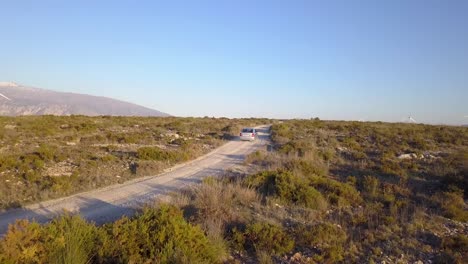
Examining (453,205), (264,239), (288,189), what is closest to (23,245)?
(264,239)

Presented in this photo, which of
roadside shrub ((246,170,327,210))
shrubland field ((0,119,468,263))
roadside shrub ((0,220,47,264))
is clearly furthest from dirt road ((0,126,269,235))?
roadside shrub ((246,170,327,210))

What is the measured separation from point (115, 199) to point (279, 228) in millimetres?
5715

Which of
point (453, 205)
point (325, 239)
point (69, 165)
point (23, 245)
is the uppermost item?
point (23, 245)

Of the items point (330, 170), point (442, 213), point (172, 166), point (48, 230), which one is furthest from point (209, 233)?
point (330, 170)

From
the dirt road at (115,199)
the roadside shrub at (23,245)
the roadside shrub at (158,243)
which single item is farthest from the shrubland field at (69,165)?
the roadside shrub at (158,243)

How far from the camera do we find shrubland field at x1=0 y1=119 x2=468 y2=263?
6578 mm

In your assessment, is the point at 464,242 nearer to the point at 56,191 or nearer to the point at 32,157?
the point at 56,191

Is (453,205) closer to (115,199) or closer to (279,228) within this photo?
(279,228)

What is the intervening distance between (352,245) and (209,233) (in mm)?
3367

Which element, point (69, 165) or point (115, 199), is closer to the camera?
point (115, 199)

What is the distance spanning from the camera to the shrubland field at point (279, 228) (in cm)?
658

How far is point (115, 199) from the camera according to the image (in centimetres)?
1203

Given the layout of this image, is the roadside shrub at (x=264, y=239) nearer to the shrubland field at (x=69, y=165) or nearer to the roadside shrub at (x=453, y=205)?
the roadside shrub at (x=453, y=205)

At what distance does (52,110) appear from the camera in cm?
15788
